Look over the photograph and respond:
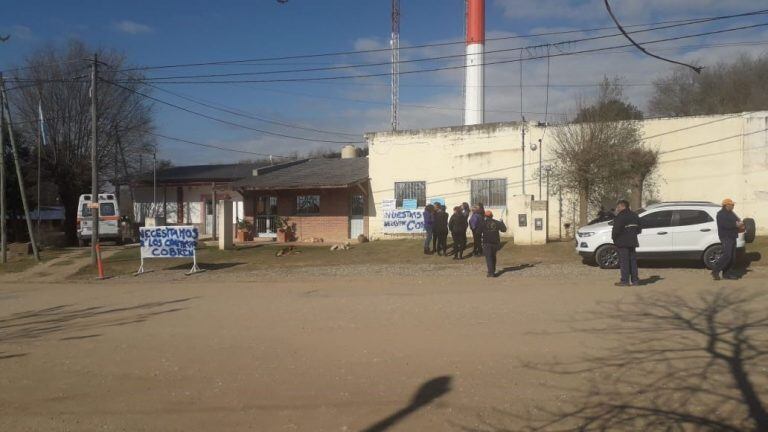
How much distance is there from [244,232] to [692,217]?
18.7 m

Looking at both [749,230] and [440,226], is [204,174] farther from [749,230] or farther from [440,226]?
[749,230]

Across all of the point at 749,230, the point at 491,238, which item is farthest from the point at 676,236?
the point at 491,238

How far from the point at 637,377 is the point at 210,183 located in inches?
1270

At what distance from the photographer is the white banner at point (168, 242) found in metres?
19.3

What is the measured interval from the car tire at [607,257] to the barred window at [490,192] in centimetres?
847

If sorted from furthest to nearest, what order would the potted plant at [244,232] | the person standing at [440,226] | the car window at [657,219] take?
the potted plant at [244,232] < the person standing at [440,226] < the car window at [657,219]

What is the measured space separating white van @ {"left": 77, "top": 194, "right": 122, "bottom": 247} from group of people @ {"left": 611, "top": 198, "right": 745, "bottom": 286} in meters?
25.2

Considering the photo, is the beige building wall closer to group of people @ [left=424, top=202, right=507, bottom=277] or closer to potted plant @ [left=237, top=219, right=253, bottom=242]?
group of people @ [left=424, top=202, right=507, bottom=277]

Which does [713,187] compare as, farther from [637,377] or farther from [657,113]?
[657,113]

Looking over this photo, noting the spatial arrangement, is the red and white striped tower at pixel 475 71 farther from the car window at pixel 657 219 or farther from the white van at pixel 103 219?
the white van at pixel 103 219

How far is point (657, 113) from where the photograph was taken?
4081cm

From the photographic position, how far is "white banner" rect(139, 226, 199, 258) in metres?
19.3

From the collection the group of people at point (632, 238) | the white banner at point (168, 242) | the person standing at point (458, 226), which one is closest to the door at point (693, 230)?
the group of people at point (632, 238)

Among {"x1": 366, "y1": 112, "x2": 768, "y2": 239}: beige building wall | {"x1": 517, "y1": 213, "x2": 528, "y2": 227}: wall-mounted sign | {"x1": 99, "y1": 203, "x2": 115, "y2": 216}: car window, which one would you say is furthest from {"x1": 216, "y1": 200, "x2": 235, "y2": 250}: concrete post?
{"x1": 517, "y1": 213, "x2": 528, "y2": 227}: wall-mounted sign
